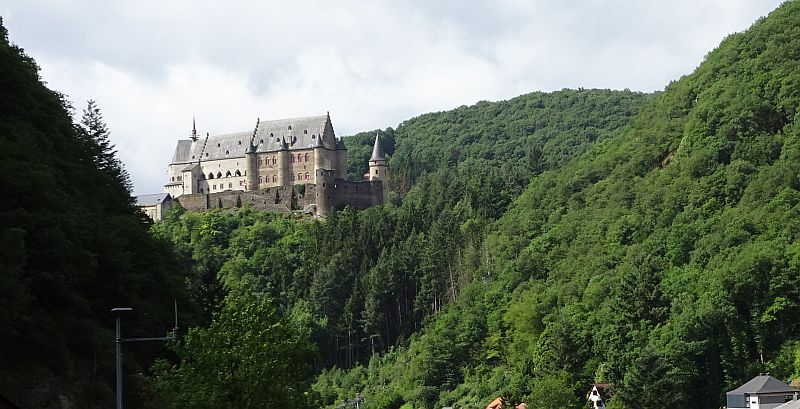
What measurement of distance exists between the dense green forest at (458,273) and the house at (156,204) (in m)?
4.13

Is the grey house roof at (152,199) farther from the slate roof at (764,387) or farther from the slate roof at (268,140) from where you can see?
the slate roof at (764,387)

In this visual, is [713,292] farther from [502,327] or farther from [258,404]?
[258,404]

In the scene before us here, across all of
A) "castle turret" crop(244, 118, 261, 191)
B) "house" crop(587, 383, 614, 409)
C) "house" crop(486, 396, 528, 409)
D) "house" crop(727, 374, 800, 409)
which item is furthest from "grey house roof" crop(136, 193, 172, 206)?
"house" crop(727, 374, 800, 409)

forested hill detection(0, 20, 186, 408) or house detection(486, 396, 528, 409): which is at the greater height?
forested hill detection(0, 20, 186, 408)

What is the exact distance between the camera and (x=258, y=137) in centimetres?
17312

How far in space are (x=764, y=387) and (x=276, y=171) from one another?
86731mm

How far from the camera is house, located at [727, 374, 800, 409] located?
300 ft

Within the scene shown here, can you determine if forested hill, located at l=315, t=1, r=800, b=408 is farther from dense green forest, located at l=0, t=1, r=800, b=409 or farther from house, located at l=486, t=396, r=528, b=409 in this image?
house, located at l=486, t=396, r=528, b=409

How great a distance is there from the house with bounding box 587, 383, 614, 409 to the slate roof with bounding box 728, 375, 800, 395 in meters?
11.8

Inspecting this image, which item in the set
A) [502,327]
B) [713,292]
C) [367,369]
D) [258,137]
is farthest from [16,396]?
[258,137]

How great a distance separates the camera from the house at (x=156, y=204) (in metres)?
166

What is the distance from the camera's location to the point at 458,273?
143 m

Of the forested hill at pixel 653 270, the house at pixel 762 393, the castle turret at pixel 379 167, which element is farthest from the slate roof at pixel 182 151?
the house at pixel 762 393

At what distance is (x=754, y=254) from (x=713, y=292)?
5791mm
